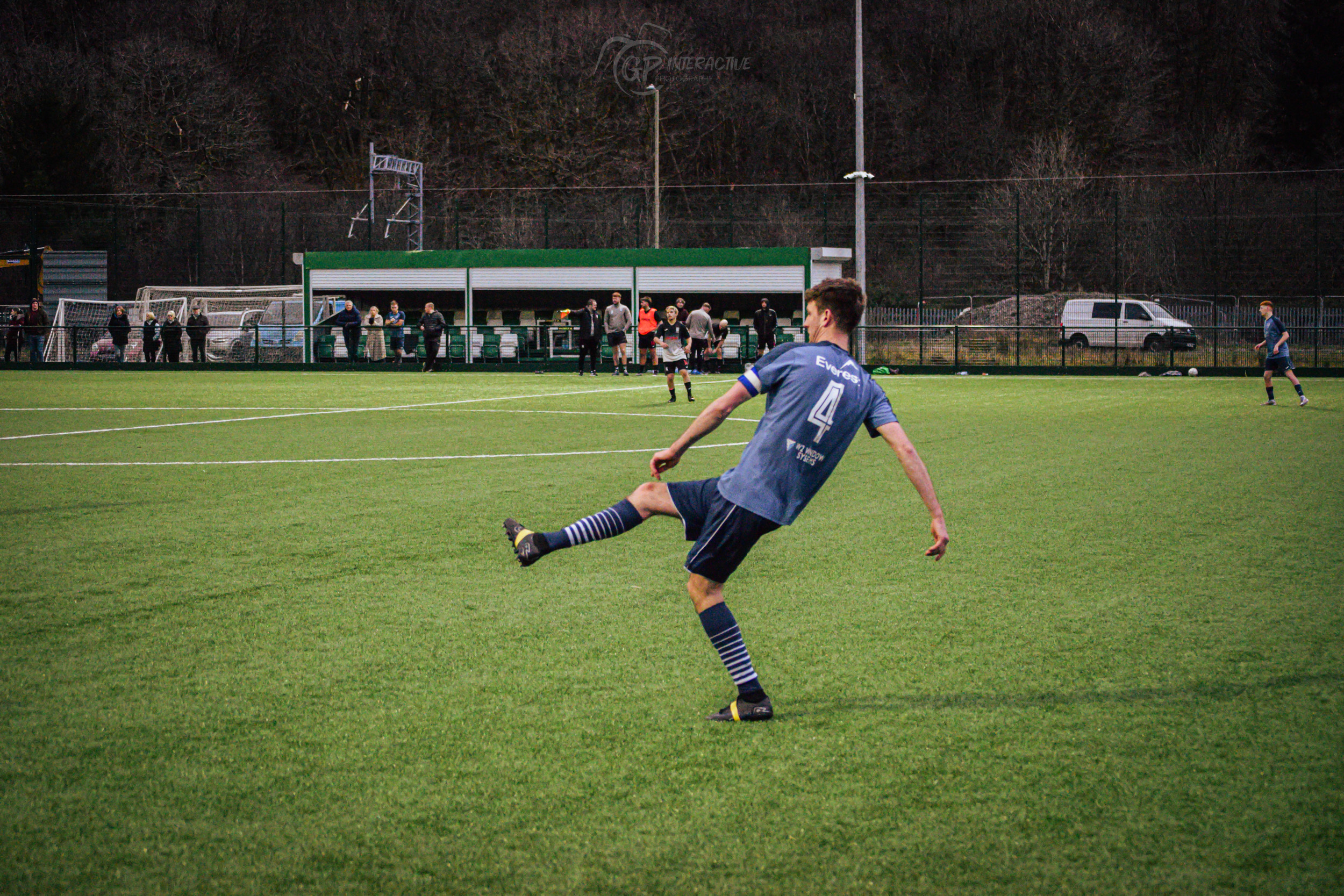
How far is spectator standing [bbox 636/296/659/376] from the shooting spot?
2905 centimetres

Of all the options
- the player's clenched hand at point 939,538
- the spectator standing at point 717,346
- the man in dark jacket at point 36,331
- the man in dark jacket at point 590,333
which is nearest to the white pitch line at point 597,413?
the man in dark jacket at point 590,333

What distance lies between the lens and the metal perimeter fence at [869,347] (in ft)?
114

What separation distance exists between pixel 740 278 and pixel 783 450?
106ft

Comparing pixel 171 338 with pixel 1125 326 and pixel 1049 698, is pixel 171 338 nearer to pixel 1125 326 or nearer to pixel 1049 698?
pixel 1125 326

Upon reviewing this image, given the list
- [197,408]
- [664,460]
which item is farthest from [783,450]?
[197,408]

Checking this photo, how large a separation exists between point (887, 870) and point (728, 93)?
6229 cm

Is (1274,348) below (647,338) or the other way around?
below

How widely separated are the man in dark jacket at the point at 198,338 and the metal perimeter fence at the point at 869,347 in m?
0.07

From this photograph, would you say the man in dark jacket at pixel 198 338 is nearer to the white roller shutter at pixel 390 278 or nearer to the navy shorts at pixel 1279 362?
the white roller shutter at pixel 390 278

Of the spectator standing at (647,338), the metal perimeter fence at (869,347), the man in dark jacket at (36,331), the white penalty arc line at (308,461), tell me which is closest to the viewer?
the white penalty arc line at (308,461)

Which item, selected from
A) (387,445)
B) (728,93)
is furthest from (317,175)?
(387,445)

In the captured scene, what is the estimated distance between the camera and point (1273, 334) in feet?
67.2

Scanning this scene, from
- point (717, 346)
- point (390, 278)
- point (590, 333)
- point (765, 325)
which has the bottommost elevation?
Result: point (717, 346)

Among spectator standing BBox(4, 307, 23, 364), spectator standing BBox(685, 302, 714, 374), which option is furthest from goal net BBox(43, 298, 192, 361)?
spectator standing BBox(685, 302, 714, 374)
